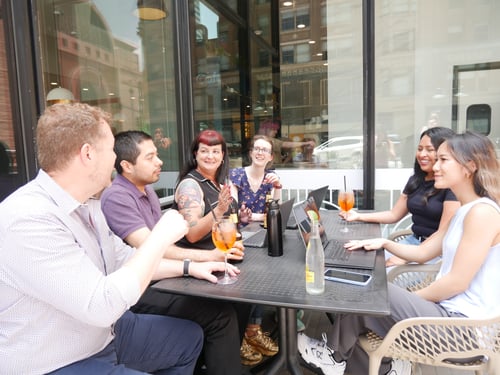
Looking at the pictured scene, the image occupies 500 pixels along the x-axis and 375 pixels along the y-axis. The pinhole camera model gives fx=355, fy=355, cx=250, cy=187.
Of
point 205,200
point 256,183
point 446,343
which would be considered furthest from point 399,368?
point 256,183

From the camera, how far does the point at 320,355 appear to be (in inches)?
60.5

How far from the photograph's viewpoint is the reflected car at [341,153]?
3.94 m

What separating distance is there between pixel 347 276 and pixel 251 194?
1.48m

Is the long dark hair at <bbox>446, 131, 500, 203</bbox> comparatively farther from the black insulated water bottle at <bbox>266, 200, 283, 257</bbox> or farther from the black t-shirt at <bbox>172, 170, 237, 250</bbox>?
the black t-shirt at <bbox>172, 170, 237, 250</bbox>

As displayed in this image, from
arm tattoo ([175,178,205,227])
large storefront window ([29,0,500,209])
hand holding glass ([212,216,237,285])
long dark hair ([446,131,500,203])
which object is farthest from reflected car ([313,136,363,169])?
hand holding glass ([212,216,237,285])

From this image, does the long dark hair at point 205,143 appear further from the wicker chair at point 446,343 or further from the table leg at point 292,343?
the wicker chair at point 446,343

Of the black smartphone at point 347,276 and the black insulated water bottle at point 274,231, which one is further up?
the black insulated water bottle at point 274,231

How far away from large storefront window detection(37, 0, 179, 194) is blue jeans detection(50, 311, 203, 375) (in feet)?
7.53

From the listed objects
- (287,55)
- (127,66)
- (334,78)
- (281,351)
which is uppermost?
(287,55)

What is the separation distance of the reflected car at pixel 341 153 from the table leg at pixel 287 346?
257 cm

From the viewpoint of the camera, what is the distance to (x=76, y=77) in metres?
3.19

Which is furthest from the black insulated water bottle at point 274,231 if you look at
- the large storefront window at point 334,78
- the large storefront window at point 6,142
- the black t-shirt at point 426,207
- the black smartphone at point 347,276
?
the large storefront window at point 334,78

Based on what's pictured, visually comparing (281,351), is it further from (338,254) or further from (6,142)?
(6,142)

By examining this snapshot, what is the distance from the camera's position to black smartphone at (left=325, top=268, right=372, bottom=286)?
1.24 meters
